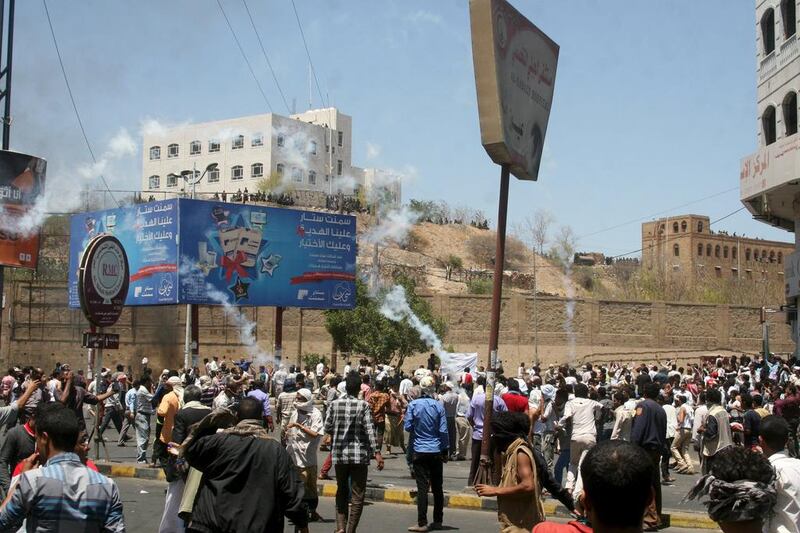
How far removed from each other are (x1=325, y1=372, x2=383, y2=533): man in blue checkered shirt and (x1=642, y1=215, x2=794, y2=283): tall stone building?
4161 inches

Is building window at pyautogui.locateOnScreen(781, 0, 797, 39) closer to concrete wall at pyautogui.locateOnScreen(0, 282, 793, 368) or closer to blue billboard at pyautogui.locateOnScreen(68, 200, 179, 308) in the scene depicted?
blue billboard at pyautogui.locateOnScreen(68, 200, 179, 308)

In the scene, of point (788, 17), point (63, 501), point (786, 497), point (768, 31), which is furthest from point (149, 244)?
point (786, 497)

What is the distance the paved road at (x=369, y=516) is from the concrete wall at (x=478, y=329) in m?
38.2

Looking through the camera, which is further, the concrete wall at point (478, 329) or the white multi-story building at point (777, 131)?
the concrete wall at point (478, 329)

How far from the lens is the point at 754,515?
413 centimetres

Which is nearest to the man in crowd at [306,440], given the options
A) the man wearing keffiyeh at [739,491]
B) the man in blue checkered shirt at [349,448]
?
the man in blue checkered shirt at [349,448]

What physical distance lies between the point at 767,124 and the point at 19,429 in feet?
94.1

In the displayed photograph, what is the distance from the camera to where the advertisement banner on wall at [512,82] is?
14.0 meters

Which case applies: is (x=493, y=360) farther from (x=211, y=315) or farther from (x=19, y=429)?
(x=211, y=315)

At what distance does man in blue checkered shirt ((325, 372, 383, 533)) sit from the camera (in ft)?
34.7

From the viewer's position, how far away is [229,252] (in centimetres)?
3628

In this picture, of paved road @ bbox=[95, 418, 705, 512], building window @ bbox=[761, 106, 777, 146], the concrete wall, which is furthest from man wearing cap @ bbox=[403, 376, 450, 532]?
the concrete wall

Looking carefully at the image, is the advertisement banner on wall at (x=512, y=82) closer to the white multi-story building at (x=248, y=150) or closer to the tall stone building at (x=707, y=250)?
the white multi-story building at (x=248, y=150)

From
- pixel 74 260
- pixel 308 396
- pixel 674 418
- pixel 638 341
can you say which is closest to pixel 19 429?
pixel 308 396
